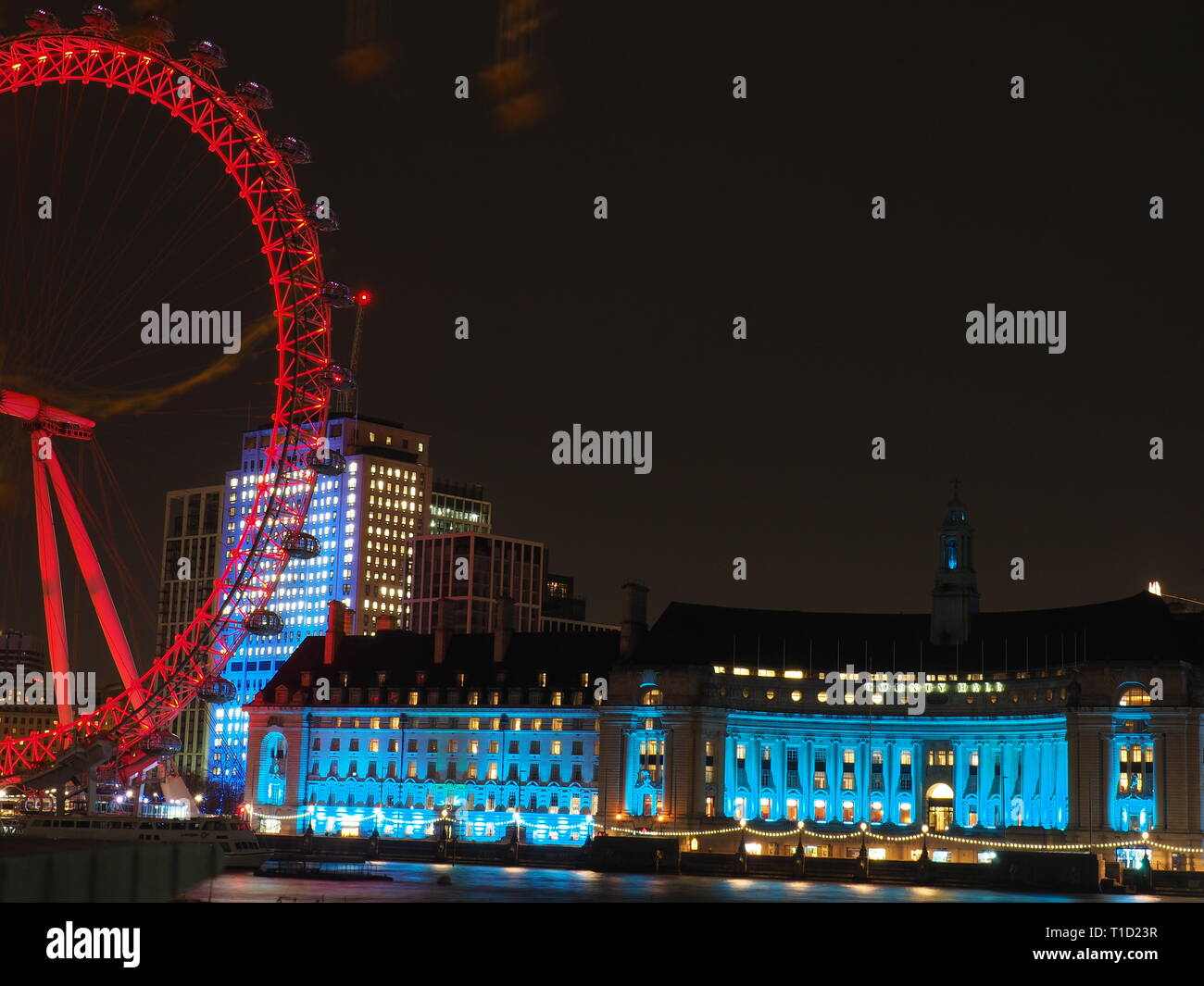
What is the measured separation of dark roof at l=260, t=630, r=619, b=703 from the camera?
563 feet

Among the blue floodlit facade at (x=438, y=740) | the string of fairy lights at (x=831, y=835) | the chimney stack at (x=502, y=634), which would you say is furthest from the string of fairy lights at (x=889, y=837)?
the chimney stack at (x=502, y=634)

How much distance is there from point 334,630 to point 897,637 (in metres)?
58.5

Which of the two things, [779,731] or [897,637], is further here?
[897,637]

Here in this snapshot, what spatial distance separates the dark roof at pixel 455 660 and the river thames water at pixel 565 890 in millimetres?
36525

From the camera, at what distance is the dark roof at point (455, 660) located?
563ft

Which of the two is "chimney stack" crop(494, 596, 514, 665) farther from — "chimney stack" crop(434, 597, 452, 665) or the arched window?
the arched window

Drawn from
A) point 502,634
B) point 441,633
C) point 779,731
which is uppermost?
point 441,633

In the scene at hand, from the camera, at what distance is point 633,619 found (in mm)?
170375

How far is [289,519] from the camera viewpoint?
11306cm

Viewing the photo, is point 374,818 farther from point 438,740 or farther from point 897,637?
point 897,637

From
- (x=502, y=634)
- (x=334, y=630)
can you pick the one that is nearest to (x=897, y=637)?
(x=502, y=634)

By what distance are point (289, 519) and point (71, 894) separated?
79.3 meters
